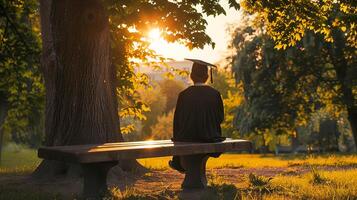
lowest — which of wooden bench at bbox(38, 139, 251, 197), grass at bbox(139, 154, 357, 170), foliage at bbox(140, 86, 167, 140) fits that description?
grass at bbox(139, 154, 357, 170)

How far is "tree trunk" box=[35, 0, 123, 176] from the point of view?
8.74m

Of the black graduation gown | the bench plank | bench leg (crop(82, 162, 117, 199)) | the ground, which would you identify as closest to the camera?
the bench plank

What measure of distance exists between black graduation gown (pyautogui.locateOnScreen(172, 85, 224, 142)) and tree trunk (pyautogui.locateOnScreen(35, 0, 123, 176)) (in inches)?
81.4

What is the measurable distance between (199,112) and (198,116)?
0.07 metres

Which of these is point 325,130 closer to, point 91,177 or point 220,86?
point 220,86

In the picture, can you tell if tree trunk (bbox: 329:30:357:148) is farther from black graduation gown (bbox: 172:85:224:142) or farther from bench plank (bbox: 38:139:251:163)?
bench plank (bbox: 38:139:251:163)

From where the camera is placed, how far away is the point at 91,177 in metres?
6.56

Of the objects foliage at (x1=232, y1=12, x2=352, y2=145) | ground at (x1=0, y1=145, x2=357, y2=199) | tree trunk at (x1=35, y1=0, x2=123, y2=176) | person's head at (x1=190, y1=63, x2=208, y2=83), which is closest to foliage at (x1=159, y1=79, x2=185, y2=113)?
foliage at (x1=232, y1=12, x2=352, y2=145)

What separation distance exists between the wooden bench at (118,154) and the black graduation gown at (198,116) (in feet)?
1.02

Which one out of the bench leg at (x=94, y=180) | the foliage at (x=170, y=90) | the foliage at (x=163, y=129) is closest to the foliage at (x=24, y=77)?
the bench leg at (x=94, y=180)

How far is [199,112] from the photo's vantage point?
7551 millimetres

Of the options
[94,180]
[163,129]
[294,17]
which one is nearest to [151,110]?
[163,129]

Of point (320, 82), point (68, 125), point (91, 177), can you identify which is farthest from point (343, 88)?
point (91, 177)

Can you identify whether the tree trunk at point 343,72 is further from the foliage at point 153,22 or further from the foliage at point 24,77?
the foliage at point 24,77
